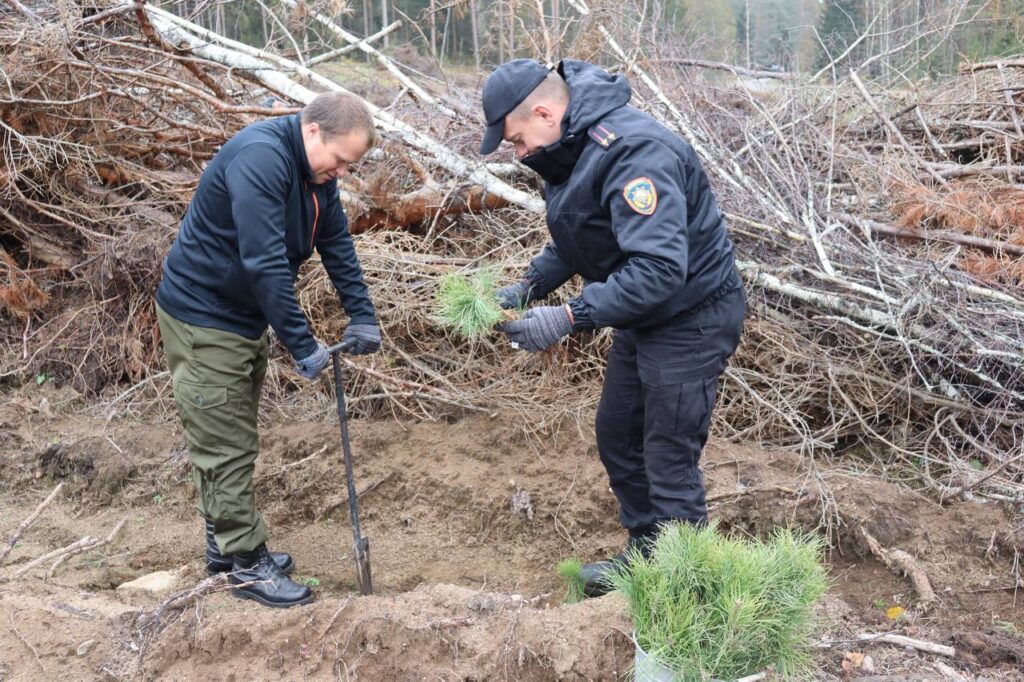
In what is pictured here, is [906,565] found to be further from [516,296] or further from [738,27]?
[738,27]

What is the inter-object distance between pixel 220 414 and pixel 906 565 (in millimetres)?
2966

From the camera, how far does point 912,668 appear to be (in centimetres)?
262

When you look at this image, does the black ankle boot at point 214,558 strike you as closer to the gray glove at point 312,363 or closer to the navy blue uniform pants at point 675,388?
the gray glove at point 312,363

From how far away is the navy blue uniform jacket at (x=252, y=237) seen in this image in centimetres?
275

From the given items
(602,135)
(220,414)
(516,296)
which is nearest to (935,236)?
(516,296)

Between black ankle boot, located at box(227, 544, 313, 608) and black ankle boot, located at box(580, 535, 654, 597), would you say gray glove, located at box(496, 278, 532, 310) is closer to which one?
black ankle boot, located at box(580, 535, 654, 597)

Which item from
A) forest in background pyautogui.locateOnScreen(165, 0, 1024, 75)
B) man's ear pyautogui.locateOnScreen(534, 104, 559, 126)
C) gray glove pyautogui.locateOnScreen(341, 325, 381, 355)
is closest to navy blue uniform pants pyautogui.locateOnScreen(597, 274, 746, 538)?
man's ear pyautogui.locateOnScreen(534, 104, 559, 126)

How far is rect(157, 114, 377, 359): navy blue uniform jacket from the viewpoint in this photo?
2.75 m

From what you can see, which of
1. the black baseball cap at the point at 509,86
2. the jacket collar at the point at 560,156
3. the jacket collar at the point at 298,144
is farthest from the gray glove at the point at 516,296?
the jacket collar at the point at 298,144

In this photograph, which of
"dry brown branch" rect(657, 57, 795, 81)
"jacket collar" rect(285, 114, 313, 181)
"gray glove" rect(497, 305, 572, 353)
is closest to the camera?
"gray glove" rect(497, 305, 572, 353)

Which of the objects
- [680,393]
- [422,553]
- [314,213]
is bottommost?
[422,553]

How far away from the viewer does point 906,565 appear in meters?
3.53

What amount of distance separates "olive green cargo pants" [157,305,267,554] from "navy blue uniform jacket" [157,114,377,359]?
0.07 metres

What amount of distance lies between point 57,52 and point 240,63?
3.61 feet
